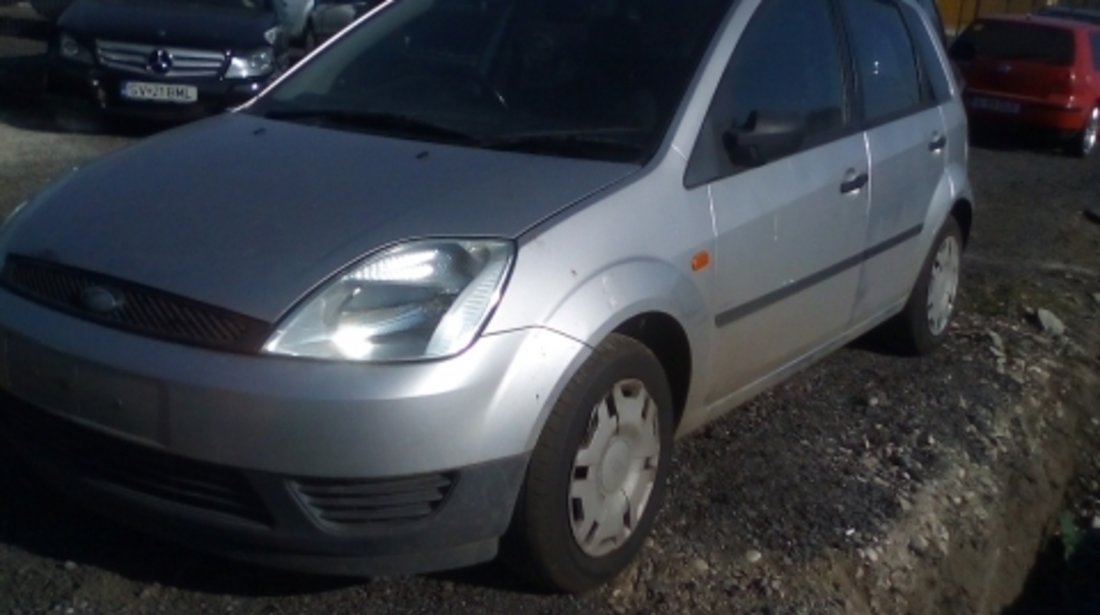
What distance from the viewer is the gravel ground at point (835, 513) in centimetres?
405

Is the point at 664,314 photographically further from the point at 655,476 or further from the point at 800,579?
the point at 800,579

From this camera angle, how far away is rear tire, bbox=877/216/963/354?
249 inches

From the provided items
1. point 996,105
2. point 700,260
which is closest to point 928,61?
point 700,260

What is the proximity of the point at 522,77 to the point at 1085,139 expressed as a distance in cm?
1344

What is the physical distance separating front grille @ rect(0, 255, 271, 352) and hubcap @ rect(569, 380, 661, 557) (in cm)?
91

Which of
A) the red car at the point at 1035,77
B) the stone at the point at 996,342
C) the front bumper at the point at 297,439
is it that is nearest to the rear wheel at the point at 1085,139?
the red car at the point at 1035,77

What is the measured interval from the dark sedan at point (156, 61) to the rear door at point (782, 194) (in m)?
6.62

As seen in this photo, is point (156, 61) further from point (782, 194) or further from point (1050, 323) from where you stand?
point (782, 194)

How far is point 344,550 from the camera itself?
3633mm

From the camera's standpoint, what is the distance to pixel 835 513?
189 inches

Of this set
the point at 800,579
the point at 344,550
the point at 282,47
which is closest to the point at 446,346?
the point at 344,550

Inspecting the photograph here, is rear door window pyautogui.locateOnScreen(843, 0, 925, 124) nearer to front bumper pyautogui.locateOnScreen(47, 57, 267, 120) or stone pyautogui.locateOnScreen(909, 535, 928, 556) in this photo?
stone pyautogui.locateOnScreen(909, 535, 928, 556)

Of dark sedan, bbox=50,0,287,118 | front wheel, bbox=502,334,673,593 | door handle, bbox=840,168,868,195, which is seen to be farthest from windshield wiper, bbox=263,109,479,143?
dark sedan, bbox=50,0,287,118

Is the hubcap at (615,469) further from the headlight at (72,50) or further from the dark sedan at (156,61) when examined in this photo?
the headlight at (72,50)
